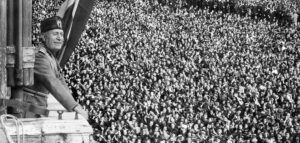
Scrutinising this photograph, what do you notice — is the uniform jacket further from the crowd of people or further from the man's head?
the crowd of people

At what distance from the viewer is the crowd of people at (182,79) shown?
16922mm

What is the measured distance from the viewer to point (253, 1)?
40.9 m

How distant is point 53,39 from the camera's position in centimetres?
409

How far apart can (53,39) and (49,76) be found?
0.37 metres

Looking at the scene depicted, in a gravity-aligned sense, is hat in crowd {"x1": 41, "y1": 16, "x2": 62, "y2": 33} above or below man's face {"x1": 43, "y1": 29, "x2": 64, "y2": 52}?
above

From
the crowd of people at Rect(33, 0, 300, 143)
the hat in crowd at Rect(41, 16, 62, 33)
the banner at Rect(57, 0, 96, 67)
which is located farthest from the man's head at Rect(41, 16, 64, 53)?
the crowd of people at Rect(33, 0, 300, 143)

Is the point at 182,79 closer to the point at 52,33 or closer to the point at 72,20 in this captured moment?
the point at 72,20

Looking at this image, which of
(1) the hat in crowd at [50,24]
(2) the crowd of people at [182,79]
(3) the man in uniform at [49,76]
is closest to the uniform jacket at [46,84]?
(3) the man in uniform at [49,76]

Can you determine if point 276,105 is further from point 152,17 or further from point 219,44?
point 152,17

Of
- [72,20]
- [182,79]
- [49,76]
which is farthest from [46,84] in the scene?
[182,79]

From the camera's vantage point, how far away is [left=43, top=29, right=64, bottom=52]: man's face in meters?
4.06

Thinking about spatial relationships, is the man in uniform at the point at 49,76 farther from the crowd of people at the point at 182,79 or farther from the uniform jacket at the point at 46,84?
the crowd of people at the point at 182,79

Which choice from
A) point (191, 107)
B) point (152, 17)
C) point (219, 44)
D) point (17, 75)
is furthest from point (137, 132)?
point (152, 17)

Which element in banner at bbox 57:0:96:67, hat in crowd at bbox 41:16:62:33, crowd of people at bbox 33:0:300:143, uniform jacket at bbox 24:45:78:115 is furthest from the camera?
crowd of people at bbox 33:0:300:143
